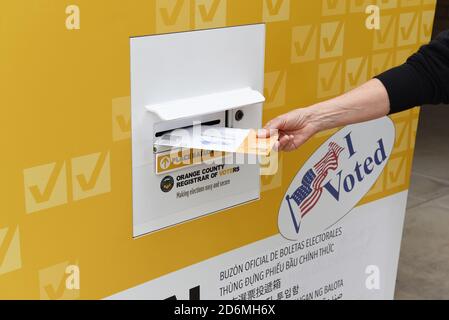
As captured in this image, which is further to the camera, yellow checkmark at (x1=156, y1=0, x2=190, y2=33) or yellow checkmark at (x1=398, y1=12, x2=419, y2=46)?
yellow checkmark at (x1=398, y1=12, x2=419, y2=46)

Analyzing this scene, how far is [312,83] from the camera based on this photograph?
2189mm

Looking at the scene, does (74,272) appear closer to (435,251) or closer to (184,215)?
(184,215)

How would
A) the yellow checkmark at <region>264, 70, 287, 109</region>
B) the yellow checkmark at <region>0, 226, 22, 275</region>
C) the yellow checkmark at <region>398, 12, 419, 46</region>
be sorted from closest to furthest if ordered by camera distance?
1. the yellow checkmark at <region>0, 226, 22, 275</region>
2. the yellow checkmark at <region>264, 70, 287, 109</region>
3. the yellow checkmark at <region>398, 12, 419, 46</region>

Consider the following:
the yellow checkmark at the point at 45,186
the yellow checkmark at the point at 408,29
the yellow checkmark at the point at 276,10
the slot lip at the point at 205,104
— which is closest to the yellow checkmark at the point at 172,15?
the slot lip at the point at 205,104

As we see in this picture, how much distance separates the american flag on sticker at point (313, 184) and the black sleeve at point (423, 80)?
38 centimetres

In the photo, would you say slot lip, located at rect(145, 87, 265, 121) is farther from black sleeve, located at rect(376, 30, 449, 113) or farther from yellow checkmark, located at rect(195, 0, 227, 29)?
black sleeve, located at rect(376, 30, 449, 113)

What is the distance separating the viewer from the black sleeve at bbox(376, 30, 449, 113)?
6.41 ft

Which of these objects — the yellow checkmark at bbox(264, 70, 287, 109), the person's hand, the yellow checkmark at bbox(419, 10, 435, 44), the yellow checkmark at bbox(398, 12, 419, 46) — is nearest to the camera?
the person's hand

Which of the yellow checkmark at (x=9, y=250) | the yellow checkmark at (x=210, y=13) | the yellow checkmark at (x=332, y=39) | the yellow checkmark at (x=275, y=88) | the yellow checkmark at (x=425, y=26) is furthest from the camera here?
the yellow checkmark at (x=425, y=26)

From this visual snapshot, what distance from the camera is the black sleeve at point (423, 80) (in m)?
1.95

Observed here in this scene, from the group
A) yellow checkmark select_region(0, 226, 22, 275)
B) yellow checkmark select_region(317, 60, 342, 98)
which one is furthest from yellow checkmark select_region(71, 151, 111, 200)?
yellow checkmark select_region(317, 60, 342, 98)

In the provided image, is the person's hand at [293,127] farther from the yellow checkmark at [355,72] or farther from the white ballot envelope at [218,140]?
the yellow checkmark at [355,72]

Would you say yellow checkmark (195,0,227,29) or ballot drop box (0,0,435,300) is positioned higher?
yellow checkmark (195,0,227,29)
